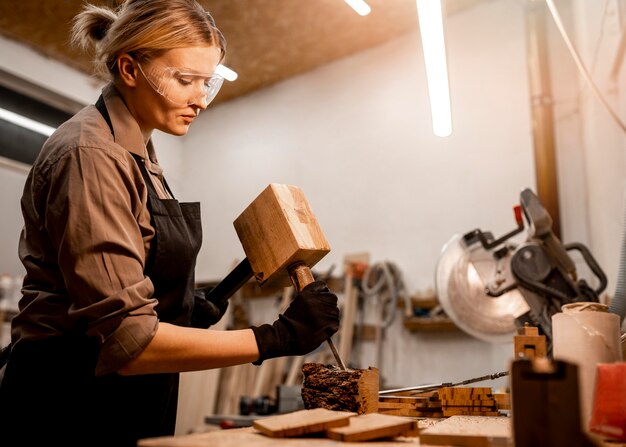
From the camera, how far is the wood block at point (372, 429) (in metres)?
0.89

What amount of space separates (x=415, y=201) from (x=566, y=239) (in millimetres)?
1173

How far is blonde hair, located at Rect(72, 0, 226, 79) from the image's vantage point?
1.35m

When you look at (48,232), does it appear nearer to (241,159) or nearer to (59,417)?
(59,417)

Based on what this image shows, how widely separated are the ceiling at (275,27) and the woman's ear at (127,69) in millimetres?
2843

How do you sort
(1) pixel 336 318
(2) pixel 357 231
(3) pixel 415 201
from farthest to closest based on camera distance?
(2) pixel 357 231, (3) pixel 415 201, (1) pixel 336 318

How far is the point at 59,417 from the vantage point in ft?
3.77

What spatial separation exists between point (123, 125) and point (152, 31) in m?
0.23

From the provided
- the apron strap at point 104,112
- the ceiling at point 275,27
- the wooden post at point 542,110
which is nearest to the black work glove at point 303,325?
the apron strap at point 104,112

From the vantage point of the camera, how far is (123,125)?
1.35 metres

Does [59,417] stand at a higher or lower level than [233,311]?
lower

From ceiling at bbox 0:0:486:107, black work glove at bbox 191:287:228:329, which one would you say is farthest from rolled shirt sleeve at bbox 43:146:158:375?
ceiling at bbox 0:0:486:107

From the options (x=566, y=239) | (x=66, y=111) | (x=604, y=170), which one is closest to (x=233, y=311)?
(x=66, y=111)

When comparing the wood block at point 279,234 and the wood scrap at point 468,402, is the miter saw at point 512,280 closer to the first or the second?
the wood scrap at point 468,402

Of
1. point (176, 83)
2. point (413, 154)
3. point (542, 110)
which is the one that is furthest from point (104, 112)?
point (413, 154)
